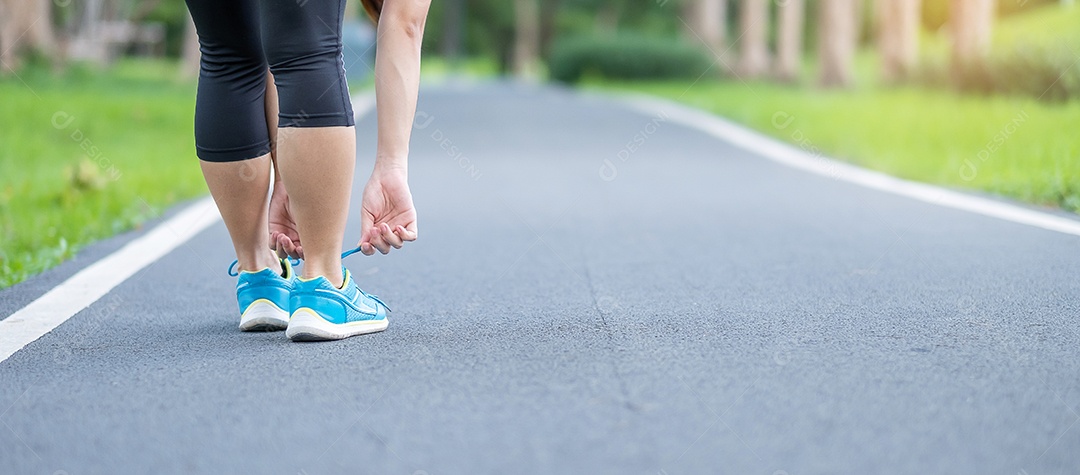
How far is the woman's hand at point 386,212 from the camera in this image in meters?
→ 3.30

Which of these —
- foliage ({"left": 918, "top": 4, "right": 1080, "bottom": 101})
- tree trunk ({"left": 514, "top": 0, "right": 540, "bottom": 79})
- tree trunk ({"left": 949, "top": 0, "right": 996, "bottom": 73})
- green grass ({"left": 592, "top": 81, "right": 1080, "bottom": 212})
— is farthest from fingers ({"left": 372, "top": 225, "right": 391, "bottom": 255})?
tree trunk ({"left": 514, "top": 0, "right": 540, "bottom": 79})

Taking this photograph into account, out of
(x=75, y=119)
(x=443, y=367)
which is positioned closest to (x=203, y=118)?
(x=443, y=367)

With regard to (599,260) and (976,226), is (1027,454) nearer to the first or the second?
(599,260)

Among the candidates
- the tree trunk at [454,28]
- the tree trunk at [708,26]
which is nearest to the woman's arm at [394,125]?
the tree trunk at [708,26]

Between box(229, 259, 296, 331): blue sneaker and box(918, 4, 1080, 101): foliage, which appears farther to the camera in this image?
box(918, 4, 1080, 101): foliage

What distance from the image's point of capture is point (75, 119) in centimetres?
1274

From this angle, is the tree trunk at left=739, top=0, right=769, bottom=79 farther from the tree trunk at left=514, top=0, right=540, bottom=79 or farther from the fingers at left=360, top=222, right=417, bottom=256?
the tree trunk at left=514, top=0, right=540, bottom=79

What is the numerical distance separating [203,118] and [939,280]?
2503mm

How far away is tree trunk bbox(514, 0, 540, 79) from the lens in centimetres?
6544

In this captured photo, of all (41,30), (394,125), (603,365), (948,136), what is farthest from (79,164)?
(41,30)

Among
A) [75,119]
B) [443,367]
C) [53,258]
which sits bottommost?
[75,119]

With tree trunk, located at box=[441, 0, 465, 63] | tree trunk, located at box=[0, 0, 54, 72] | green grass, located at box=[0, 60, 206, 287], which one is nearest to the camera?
green grass, located at box=[0, 60, 206, 287]

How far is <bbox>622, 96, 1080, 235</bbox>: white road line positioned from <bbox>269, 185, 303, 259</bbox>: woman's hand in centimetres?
357

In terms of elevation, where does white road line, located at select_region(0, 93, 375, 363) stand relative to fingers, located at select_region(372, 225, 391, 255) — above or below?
below
